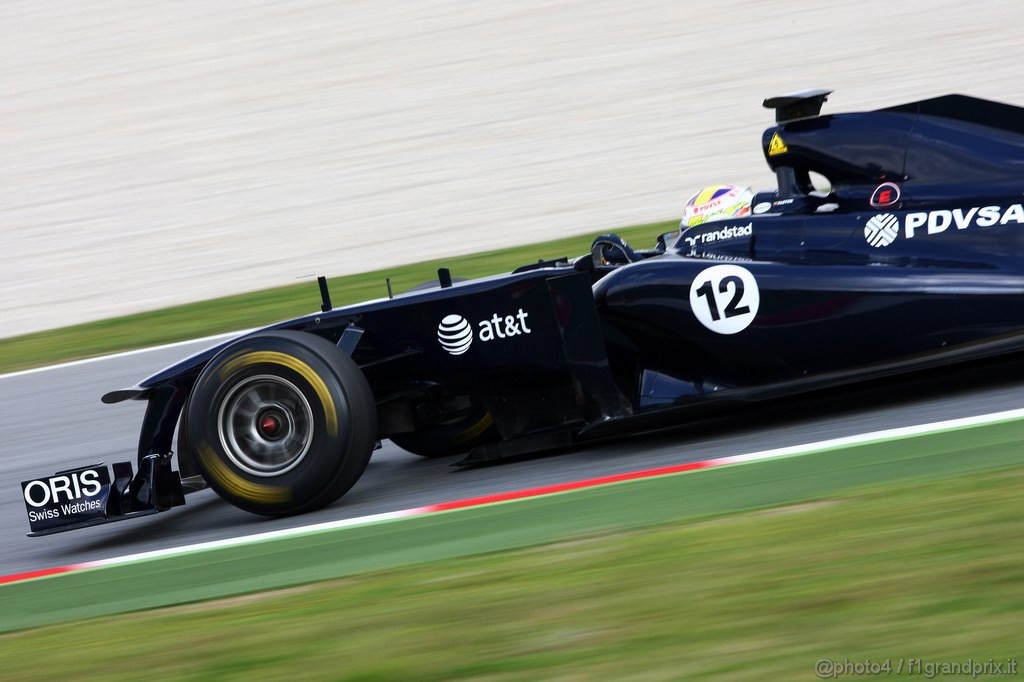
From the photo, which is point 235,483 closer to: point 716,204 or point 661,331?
point 661,331

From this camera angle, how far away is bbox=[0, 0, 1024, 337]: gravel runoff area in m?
12.5

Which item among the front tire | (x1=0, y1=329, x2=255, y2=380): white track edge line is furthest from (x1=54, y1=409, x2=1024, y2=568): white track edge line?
(x1=0, y1=329, x2=255, y2=380): white track edge line

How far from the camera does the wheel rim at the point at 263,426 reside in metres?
5.26

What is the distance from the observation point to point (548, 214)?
1209 centimetres

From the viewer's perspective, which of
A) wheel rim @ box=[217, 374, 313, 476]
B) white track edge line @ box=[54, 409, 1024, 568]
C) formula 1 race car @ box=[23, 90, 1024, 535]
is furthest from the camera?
wheel rim @ box=[217, 374, 313, 476]

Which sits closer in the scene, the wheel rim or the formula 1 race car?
the formula 1 race car

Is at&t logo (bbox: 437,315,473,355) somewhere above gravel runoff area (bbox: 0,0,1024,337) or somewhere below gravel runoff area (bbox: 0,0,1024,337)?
below

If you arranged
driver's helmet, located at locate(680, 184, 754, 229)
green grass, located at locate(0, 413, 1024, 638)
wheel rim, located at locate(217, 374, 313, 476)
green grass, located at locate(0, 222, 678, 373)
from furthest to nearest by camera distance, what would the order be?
green grass, located at locate(0, 222, 678, 373)
driver's helmet, located at locate(680, 184, 754, 229)
wheel rim, located at locate(217, 374, 313, 476)
green grass, located at locate(0, 413, 1024, 638)

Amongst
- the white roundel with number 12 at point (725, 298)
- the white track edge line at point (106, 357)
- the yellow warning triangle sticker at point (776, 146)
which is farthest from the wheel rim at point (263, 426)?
the white track edge line at point (106, 357)

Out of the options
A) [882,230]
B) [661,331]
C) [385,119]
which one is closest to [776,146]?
[882,230]

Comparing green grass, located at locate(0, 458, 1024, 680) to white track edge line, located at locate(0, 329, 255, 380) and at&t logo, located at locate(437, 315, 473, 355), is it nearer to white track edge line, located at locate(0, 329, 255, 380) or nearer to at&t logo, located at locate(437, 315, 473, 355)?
at&t logo, located at locate(437, 315, 473, 355)

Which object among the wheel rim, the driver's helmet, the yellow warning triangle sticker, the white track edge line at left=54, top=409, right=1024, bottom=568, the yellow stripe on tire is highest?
the yellow warning triangle sticker

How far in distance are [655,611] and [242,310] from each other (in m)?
7.17

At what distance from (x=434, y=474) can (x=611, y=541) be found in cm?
186
